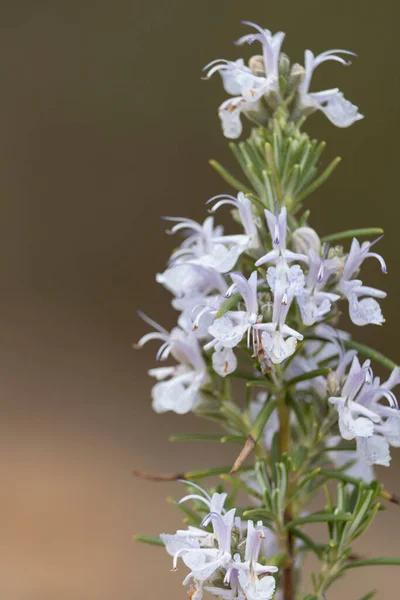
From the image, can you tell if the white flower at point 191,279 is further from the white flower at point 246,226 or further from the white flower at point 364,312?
the white flower at point 364,312

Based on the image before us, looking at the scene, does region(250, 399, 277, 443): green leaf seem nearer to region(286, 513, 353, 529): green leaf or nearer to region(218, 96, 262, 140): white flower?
region(286, 513, 353, 529): green leaf

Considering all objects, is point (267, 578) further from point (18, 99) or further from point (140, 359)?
point (18, 99)

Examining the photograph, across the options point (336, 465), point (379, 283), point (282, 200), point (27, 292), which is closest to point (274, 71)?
point (282, 200)

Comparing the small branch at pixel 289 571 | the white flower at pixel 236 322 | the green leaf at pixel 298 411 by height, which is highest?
the white flower at pixel 236 322

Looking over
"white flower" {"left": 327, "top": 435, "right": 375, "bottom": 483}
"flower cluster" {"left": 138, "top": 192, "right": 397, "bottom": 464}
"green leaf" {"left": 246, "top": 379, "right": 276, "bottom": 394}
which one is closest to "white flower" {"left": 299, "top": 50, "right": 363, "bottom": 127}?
"flower cluster" {"left": 138, "top": 192, "right": 397, "bottom": 464}

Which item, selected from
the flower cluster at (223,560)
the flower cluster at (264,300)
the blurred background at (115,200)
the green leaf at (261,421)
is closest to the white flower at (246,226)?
the flower cluster at (264,300)
